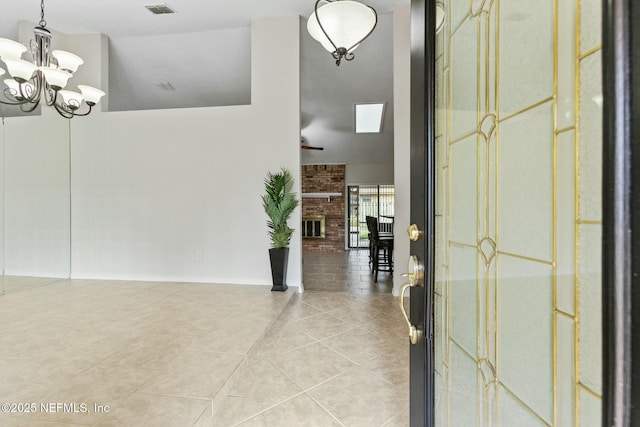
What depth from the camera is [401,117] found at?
360 centimetres

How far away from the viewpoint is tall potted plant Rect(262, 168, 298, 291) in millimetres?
3557

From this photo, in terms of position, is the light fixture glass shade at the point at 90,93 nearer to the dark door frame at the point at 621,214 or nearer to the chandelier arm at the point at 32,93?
the chandelier arm at the point at 32,93

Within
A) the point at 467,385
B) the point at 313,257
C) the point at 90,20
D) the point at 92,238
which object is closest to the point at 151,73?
the point at 90,20

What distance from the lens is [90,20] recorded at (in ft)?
12.5

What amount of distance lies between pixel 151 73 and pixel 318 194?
16.2ft

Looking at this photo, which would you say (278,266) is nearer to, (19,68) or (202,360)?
(202,360)

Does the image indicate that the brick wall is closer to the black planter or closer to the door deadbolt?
the black planter

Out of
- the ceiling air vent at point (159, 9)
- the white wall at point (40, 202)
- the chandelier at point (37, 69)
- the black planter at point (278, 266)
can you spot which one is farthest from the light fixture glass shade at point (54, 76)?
the black planter at point (278, 266)

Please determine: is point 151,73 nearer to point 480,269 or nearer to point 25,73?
point 25,73

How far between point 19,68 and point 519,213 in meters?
3.30

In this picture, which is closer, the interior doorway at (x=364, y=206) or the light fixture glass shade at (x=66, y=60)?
the light fixture glass shade at (x=66, y=60)

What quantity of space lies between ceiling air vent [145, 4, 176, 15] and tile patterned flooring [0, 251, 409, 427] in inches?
136

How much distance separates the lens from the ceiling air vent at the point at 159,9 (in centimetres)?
355

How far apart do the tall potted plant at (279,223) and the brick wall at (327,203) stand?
4930 mm
